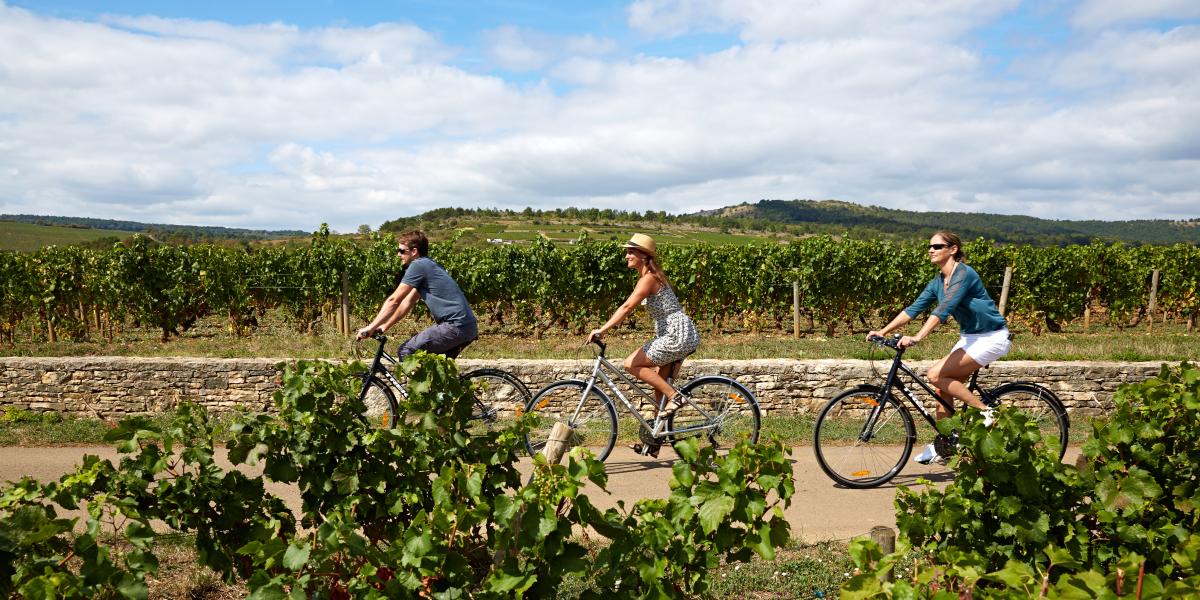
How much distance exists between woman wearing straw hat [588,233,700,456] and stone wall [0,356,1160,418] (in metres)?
1.97

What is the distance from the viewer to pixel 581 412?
5.90m

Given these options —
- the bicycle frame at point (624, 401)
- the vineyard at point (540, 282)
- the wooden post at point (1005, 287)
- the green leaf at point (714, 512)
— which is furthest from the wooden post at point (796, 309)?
the green leaf at point (714, 512)

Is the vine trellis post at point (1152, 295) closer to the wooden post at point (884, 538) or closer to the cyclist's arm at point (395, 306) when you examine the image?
the cyclist's arm at point (395, 306)

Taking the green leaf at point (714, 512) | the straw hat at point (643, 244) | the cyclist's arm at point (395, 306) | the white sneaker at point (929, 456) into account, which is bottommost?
the white sneaker at point (929, 456)

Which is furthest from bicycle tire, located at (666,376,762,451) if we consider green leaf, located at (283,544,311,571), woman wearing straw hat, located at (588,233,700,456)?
green leaf, located at (283,544,311,571)

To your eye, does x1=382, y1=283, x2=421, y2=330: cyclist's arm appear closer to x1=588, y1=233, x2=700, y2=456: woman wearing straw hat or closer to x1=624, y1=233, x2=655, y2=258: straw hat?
x1=588, y1=233, x2=700, y2=456: woman wearing straw hat

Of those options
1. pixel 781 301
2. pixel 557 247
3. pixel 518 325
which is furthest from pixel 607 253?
pixel 781 301

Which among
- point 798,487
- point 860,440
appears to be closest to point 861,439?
point 860,440

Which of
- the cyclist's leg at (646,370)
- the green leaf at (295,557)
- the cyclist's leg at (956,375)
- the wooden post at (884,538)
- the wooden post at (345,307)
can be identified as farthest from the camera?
the wooden post at (345,307)

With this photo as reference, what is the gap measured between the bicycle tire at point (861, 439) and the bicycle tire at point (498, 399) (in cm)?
239

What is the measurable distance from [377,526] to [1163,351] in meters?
12.0

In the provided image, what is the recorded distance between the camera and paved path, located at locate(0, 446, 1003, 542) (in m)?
4.74

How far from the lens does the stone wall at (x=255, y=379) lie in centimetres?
788

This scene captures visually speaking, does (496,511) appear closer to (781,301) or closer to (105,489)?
(105,489)
